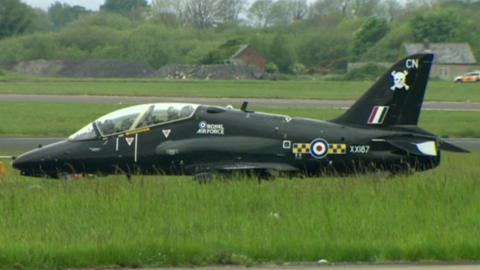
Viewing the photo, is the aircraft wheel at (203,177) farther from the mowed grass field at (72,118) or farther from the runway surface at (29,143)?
the mowed grass field at (72,118)

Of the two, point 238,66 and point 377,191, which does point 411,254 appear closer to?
point 377,191

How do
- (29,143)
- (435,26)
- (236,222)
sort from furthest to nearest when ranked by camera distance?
(435,26)
(29,143)
(236,222)

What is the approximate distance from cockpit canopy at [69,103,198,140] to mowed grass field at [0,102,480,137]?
1467cm

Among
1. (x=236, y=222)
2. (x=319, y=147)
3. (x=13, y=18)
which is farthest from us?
(x=13, y=18)

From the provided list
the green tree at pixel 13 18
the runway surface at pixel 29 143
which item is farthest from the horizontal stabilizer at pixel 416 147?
the green tree at pixel 13 18

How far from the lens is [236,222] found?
1209cm

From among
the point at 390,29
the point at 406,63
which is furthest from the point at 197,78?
the point at 406,63

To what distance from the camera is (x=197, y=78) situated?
102 meters

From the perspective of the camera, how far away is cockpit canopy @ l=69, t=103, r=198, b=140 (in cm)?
1809

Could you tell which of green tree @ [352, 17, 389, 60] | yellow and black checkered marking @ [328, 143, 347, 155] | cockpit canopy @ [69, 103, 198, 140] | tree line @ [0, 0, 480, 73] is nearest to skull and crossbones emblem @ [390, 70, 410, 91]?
yellow and black checkered marking @ [328, 143, 347, 155]

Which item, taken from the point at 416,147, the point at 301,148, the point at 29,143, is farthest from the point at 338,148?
the point at 29,143

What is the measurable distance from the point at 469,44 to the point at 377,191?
121m

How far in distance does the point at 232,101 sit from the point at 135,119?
1420 inches

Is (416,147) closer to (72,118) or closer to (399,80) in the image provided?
(399,80)
